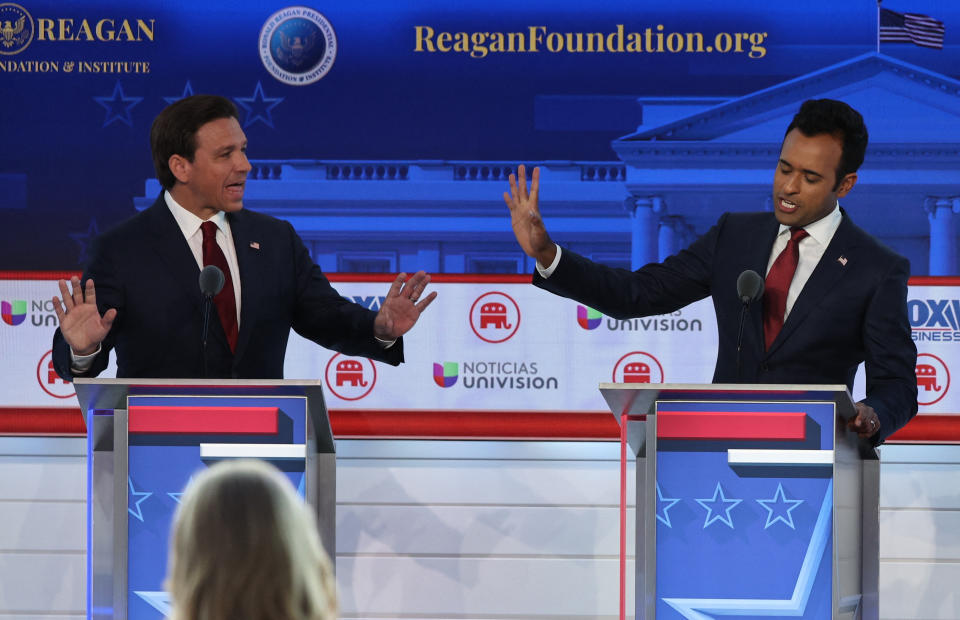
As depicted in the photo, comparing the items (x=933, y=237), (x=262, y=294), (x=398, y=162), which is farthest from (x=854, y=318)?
(x=398, y=162)

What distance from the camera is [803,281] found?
2906 millimetres

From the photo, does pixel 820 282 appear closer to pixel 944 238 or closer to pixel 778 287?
pixel 778 287

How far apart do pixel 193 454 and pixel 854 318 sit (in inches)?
62.2

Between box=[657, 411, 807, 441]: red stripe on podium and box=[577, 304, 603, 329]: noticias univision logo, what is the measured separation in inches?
94.3

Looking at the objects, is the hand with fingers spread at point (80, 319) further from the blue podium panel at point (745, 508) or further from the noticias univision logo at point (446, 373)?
the noticias univision logo at point (446, 373)

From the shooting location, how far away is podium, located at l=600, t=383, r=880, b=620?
7.70 feet

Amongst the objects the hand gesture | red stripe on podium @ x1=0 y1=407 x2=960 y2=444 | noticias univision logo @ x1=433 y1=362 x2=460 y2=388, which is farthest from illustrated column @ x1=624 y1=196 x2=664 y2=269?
the hand gesture

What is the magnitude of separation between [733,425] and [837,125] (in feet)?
3.25

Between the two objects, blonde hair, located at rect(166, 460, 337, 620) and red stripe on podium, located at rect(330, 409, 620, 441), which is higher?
blonde hair, located at rect(166, 460, 337, 620)

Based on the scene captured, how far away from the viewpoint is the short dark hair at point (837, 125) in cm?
294

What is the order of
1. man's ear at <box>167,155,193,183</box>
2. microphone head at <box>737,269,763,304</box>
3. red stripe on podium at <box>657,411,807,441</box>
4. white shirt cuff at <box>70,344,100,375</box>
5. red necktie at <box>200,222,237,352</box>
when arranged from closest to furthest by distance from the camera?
red stripe on podium at <box>657,411,807,441</box>, microphone head at <box>737,269,763,304</box>, white shirt cuff at <box>70,344,100,375</box>, red necktie at <box>200,222,237,352</box>, man's ear at <box>167,155,193,183</box>

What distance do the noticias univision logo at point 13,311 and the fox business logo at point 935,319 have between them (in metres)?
3.56

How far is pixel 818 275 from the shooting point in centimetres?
285

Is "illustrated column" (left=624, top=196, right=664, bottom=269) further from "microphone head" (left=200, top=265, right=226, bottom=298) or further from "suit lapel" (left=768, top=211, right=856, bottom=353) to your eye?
"microphone head" (left=200, top=265, right=226, bottom=298)
